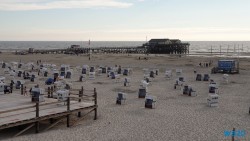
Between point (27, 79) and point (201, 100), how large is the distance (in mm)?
16683

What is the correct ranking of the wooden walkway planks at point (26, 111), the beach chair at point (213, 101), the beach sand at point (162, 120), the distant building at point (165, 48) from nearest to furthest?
the wooden walkway planks at point (26, 111)
the beach sand at point (162, 120)
the beach chair at point (213, 101)
the distant building at point (165, 48)

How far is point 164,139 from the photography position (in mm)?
13688

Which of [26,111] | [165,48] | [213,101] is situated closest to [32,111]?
[26,111]

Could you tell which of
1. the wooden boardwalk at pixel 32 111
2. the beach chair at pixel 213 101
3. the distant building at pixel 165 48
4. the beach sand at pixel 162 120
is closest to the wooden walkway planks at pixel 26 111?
the wooden boardwalk at pixel 32 111

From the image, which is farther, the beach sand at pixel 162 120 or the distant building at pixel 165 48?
the distant building at pixel 165 48

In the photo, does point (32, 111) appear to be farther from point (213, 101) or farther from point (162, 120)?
point (213, 101)

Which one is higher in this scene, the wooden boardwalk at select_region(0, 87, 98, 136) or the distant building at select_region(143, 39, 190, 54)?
the distant building at select_region(143, 39, 190, 54)

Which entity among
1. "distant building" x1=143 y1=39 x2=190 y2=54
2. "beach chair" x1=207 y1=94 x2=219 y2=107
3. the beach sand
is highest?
"distant building" x1=143 y1=39 x2=190 y2=54

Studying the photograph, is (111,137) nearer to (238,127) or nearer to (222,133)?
(222,133)

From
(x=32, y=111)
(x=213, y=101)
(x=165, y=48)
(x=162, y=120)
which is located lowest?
(x=162, y=120)

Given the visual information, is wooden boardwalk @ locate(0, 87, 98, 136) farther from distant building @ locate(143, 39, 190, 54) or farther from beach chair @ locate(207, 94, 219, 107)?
distant building @ locate(143, 39, 190, 54)

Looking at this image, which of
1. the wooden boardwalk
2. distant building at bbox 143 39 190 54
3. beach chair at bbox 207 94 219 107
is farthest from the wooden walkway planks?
distant building at bbox 143 39 190 54

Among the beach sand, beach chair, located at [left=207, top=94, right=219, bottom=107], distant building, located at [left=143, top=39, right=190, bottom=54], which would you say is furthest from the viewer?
distant building, located at [left=143, top=39, right=190, bottom=54]

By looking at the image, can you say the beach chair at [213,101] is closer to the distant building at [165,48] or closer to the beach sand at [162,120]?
the beach sand at [162,120]
